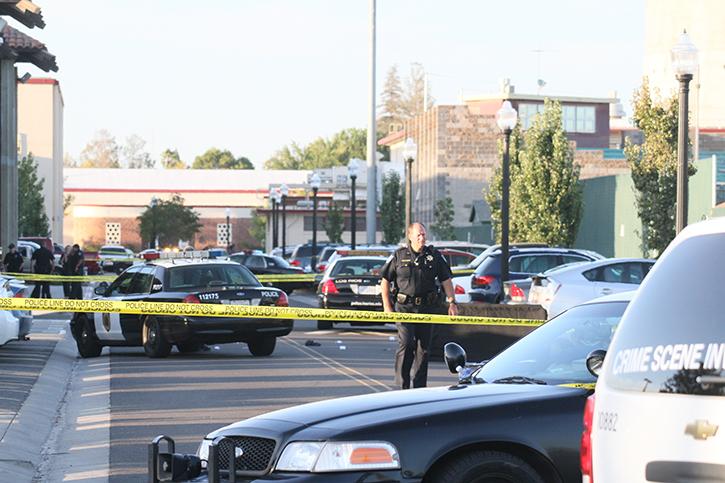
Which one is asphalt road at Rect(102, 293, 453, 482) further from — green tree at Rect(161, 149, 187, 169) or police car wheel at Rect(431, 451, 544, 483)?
green tree at Rect(161, 149, 187, 169)

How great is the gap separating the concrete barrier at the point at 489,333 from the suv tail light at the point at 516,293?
5.58 metres

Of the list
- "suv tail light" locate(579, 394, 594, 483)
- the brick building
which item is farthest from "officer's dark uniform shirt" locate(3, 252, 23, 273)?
the brick building

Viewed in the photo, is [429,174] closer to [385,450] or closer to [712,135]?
[712,135]

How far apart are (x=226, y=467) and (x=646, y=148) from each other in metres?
29.6

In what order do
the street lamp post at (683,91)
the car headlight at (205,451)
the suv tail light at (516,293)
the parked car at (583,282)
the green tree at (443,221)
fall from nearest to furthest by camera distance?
the car headlight at (205,451), the street lamp post at (683,91), the parked car at (583,282), the suv tail light at (516,293), the green tree at (443,221)

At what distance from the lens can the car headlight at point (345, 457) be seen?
260 inches

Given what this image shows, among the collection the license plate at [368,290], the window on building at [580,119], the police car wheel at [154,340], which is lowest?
the police car wheel at [154,340]

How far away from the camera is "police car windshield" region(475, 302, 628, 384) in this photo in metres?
7.88

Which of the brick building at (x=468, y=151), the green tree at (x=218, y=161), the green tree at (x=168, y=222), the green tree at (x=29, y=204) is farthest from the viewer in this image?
the green tree at (x=218, y=161)

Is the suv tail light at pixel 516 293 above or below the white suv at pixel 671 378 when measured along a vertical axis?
below

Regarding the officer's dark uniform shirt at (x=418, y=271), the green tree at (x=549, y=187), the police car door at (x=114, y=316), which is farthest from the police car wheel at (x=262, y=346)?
the green tree at (x=549, y=187)

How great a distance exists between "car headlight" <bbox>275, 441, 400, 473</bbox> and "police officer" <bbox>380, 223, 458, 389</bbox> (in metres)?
6.72

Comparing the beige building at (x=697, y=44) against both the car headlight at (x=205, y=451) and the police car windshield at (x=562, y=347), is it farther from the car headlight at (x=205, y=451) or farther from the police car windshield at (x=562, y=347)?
the car headlight at (x=205, y=451)

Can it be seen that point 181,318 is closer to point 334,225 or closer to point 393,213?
point 393,213
